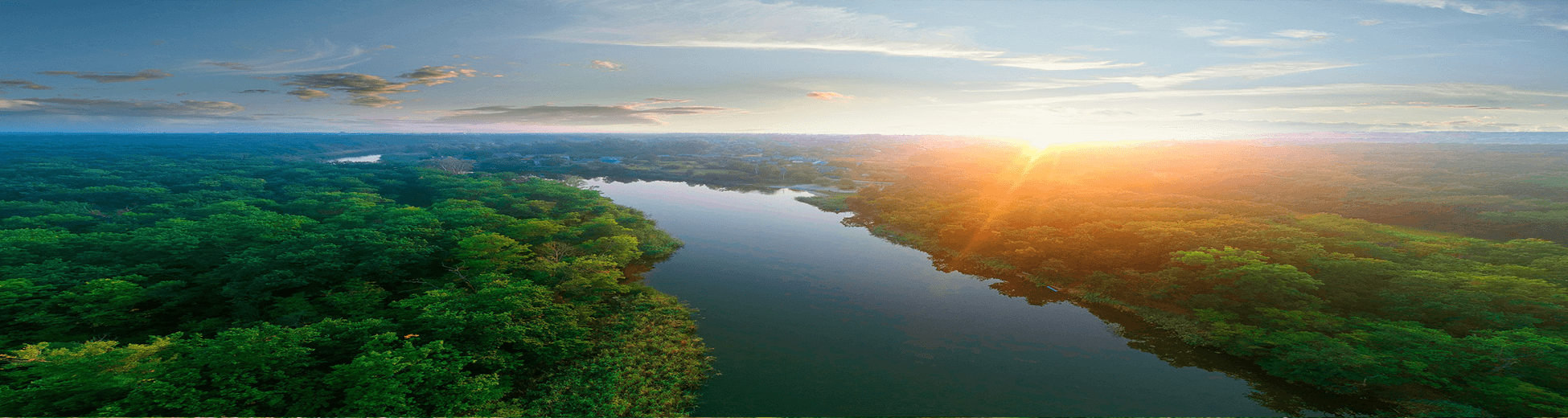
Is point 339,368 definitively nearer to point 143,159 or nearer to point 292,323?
point 292,323

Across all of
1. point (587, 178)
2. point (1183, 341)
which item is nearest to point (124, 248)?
point (1183, 341)

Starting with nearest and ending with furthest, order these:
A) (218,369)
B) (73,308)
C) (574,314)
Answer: (218,369)
(73,308)
(574,314)

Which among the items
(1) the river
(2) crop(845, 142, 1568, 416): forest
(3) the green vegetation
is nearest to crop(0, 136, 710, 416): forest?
(1) the river

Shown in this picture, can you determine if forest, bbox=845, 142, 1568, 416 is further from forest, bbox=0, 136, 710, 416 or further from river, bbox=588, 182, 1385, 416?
forest, bbox=0, 136, 710, 416

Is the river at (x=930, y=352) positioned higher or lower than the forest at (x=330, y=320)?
lower

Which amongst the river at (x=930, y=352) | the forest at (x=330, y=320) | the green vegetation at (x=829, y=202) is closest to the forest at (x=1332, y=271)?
the green vegetation at (x=829, y=202)

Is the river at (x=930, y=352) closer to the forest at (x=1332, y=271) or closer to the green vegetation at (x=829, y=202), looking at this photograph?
the forest at (x=1332, y=271)

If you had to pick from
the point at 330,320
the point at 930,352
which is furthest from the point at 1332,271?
the point at 330,320
